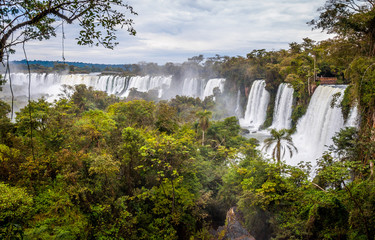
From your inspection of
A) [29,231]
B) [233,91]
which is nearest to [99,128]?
[29,231]

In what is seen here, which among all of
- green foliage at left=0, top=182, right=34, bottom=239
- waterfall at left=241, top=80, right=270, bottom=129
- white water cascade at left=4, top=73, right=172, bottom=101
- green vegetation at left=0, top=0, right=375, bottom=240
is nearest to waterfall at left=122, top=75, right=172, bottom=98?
white water cascade at left=4, top=73, right=172, bottom=101

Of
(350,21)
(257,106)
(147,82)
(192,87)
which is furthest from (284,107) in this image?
(147,82)

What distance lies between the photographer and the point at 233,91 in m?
45.5

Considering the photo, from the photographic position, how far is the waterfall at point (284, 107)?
28062 mm

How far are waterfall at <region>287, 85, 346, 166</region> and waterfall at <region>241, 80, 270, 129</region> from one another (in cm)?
1099

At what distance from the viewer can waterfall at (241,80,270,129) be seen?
34.8 meters

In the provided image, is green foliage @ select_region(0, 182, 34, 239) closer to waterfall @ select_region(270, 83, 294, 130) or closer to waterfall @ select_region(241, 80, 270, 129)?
waterfall @ select_region(270, 83, 294, 130)

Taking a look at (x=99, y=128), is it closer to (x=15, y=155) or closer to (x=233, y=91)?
(x=15, y=155)

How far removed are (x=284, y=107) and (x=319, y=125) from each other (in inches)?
370

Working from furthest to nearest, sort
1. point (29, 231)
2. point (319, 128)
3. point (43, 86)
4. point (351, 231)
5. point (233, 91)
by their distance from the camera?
1. point (43, 86)
2. point (233, 91)
3. point (319, 128)
4. point (351, 231)
5. point (29, 231)

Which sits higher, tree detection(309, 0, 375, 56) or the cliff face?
tree detection(309, 0, 375, 56)

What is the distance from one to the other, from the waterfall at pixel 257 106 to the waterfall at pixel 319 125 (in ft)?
36.1

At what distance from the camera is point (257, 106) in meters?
36.0

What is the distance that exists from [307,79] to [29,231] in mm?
28633
